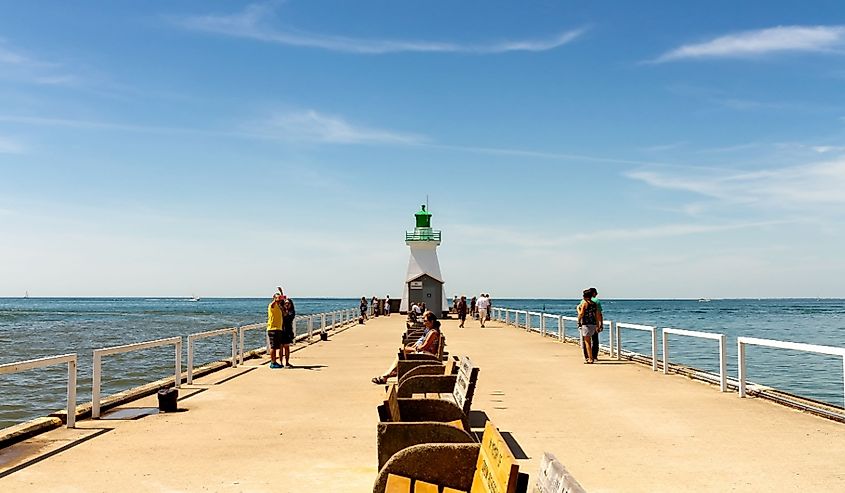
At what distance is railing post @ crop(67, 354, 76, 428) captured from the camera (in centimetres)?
935

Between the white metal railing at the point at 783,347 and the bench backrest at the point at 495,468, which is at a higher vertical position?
the white metal railing at the point at 783,347

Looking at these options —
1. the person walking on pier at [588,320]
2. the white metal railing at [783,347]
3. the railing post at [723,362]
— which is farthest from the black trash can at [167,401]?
the person walking on pier at [588,320]

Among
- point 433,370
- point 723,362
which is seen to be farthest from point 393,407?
point 723,362

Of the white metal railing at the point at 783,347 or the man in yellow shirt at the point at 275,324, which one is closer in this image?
the white metal railing at the point at 783,347

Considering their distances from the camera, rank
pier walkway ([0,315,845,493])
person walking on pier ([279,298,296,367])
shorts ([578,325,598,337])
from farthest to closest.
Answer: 1. shorts ([578,325,598,337])
2. person walking on pier ([279,298,296,367])
3. pier walkway ([0,315,845,493])

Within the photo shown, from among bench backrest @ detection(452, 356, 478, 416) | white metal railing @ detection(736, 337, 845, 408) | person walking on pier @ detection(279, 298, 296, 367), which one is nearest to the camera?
bench backrest @ detection(452, 356, 478, 416)

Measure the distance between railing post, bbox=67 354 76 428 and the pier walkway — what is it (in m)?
0.22

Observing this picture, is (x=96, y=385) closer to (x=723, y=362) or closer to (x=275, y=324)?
(x=275, y=324)

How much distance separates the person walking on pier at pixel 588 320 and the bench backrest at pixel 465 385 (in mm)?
8899

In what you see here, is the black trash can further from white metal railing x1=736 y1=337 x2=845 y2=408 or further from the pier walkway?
white metal railing x1=736 y1=337 x2=845 y2=408

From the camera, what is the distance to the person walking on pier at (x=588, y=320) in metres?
17.2

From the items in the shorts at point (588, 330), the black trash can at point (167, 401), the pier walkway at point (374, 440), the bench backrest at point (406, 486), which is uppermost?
the shorts at point (588, 330)

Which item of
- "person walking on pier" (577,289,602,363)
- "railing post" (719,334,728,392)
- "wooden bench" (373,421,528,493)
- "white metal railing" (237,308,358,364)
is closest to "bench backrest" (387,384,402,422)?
"wooden bench" (373,421,528,493)

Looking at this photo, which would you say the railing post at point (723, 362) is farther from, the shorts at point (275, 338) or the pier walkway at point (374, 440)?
the shorts at point (275, 338)
